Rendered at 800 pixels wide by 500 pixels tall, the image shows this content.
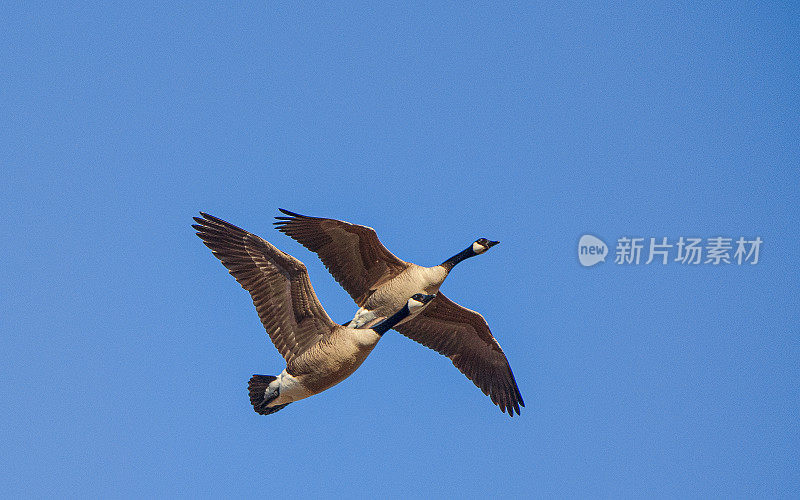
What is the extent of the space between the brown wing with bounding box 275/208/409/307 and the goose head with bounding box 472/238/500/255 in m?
1.59

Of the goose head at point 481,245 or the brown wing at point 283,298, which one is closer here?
the brown wing at point 283,298

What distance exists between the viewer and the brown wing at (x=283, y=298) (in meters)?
15.2

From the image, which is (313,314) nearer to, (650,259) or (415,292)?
(415,292)

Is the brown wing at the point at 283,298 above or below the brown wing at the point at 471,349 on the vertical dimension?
below

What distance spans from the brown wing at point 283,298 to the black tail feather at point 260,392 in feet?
1.36

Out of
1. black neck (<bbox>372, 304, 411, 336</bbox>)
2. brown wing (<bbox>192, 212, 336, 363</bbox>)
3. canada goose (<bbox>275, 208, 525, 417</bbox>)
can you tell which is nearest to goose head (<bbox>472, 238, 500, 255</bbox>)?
canada goose (<bbox>275, 208, 525, 417</bbox>)

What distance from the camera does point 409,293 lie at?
661 inches

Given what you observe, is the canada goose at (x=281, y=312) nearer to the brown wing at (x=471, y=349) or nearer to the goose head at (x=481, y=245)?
the brown wing at (x=471, y=349)

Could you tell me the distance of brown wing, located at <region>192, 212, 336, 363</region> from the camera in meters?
15.2

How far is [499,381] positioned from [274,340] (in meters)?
4.74

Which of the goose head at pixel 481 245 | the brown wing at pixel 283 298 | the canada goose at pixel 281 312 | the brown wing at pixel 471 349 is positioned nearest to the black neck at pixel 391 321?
the canada goose at pixel 281 312

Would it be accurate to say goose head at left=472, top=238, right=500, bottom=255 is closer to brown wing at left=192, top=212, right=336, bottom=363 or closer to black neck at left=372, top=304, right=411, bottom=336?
black neck at left=372, top=304, right=411, bottom=336

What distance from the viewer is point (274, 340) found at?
50.2 feet

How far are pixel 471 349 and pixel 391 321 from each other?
3543 mm
